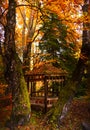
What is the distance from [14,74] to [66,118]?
3913 millimetres

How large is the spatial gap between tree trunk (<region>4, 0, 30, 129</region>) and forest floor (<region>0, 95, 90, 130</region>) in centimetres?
46

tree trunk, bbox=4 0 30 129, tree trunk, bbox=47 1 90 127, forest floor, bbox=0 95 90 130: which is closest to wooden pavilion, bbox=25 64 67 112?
forest floor, bbox=0 95 90 130

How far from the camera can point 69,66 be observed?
18719mm

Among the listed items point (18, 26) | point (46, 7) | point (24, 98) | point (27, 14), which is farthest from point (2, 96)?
point (18, 26)

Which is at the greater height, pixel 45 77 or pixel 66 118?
pixel 45 77

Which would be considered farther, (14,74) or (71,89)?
(71,89)

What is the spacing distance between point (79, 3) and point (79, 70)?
4386 mm

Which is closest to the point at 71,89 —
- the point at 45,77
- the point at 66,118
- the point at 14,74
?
the point at 66,118

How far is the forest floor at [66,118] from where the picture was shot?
39.7 ft

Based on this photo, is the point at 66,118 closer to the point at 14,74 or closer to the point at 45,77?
the point at 45,77

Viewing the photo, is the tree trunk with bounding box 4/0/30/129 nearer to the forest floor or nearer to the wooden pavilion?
the forest floor

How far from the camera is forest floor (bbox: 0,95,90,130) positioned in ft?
39.7

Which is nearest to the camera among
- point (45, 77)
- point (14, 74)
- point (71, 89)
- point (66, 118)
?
point (14, 74)

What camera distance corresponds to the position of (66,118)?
1347cm
